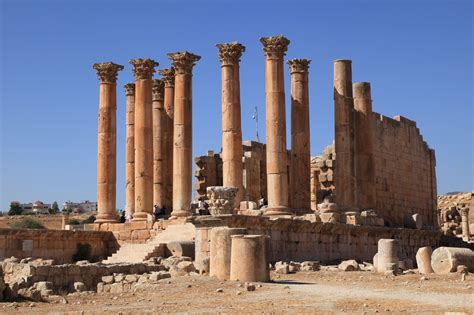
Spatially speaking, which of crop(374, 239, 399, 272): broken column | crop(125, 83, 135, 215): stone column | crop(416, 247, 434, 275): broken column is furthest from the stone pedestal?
crop(125, 83, 135, 215): stone column

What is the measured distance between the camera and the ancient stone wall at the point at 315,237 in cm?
2681

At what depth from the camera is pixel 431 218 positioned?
4647cm

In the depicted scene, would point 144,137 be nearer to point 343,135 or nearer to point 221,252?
point 343,135

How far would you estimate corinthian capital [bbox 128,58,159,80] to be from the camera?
3659 centimetres

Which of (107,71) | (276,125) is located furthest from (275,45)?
(107,71)

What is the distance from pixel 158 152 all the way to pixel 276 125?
25.8 feet

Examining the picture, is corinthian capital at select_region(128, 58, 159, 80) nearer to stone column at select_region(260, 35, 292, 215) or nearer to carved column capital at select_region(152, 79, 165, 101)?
carved column capital at select_region(152, 79, 165, 101)

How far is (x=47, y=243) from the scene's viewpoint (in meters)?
30.6

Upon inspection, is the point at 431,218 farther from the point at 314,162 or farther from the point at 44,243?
the point at 44,243

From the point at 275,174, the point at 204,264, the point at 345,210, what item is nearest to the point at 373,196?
the point at 345,210

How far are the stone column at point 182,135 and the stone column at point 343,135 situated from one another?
21.3 ft

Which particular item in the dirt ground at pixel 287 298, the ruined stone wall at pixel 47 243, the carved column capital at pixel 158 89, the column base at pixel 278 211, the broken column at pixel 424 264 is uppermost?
the carved column capital at pixel 158 89

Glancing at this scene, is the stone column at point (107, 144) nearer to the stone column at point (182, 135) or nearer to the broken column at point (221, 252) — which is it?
the stone column at point (182, 135)

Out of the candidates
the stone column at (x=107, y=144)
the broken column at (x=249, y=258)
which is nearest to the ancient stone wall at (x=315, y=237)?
the broken column at (x=249, y=258)
